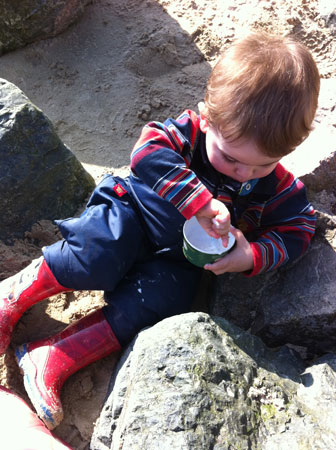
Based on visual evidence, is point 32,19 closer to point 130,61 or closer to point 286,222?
point 130,61

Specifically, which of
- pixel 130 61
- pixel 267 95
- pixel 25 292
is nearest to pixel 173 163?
pixel 267 95

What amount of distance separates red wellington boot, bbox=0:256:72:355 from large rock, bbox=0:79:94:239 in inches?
16.9

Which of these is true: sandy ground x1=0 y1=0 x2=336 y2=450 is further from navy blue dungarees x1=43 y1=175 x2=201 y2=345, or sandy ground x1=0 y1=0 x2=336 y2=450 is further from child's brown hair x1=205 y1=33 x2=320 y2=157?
child's brown hair x1=205 y1=33 x2=320 y2=157

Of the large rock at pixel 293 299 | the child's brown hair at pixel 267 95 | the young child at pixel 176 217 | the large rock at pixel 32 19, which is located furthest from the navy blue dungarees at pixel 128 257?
the large rock at pixel 32 19

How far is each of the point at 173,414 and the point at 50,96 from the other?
9.19 ft

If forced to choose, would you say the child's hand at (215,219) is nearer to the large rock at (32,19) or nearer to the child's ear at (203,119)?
the child's ear at (203,119)

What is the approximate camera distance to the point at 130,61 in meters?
3.79

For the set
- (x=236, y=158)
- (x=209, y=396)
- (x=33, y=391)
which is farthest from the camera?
(x=33, y=391)

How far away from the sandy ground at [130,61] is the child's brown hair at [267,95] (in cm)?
119

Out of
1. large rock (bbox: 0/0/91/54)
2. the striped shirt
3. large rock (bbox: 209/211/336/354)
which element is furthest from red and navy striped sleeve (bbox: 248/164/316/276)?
large rock (bbox: 0/0/91/54)

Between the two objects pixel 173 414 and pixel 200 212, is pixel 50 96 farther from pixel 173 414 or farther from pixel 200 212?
pixel 173 414

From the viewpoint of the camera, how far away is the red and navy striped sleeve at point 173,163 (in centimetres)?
181

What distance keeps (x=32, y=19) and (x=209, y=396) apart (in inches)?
134

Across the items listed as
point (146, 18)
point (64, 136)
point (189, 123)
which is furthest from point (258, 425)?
point (146, 18)
